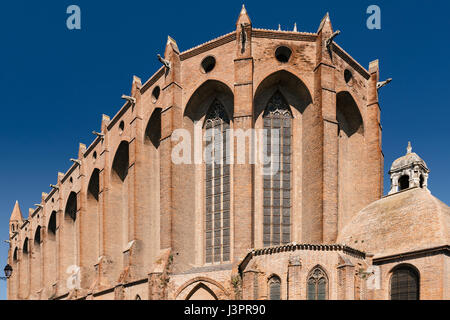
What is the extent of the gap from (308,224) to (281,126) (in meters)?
5.42

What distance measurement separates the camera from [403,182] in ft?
77.1

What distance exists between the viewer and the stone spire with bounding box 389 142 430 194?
74.3 feet

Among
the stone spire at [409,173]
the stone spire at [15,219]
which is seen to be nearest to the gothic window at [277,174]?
the stone spire at [409,173]

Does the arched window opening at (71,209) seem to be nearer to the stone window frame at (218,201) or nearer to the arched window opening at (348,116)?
the stone window frame at (218,201)

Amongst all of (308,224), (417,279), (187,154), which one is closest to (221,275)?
(308,224)

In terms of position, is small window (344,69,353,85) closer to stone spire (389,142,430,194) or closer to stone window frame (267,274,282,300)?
stone spire (389,142,430,194)

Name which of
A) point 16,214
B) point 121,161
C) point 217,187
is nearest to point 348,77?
point 217,187

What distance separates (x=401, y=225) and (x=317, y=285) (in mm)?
4643

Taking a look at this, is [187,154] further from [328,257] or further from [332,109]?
[328,257]

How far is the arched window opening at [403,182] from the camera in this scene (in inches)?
918

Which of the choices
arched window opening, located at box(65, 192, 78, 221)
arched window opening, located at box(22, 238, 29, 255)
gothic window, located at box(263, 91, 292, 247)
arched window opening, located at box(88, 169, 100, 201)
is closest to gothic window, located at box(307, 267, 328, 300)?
gothic window, located at box(263, 91, 292, 247)

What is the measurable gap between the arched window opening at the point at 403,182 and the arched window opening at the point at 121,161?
17.2 m

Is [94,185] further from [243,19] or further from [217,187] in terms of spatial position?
[243,19]

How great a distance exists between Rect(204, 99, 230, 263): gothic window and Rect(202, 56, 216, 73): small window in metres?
1.72
